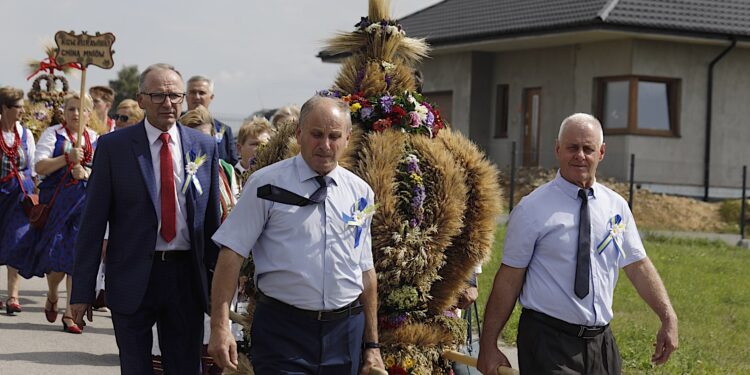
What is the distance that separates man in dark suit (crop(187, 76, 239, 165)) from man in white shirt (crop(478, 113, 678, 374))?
171 inches

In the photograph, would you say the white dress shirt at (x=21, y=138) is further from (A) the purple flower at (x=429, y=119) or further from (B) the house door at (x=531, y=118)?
(B) the house door at (x=531, y=118)

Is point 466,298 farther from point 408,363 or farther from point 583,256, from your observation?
point 583,256

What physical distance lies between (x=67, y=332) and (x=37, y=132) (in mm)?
4233

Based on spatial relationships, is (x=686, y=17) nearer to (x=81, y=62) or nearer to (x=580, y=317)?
(x=81, y=62)

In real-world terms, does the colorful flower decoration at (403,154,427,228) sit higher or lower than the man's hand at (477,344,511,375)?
higher

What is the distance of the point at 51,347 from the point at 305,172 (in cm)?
527

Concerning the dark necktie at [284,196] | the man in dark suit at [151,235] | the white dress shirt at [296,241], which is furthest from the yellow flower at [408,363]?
the dark necktie at [284,196]

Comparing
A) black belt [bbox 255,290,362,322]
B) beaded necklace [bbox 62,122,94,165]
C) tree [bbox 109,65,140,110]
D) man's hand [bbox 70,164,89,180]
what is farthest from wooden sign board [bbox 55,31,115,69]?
tree [bbox 109,65,140,110]

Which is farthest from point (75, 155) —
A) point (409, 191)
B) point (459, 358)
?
point (459, 358)

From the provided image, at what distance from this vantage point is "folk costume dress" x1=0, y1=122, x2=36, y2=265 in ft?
37.2

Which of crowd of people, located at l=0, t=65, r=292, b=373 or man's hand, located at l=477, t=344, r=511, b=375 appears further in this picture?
crowd of people, located at l=0, t=65, r=292, b=373

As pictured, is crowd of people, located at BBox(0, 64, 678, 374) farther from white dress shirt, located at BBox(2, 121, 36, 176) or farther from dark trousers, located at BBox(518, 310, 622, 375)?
white dress shirt, located at BBox(2, 121, 36, 176)

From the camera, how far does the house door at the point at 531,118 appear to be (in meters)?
29.8

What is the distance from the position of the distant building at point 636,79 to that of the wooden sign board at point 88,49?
16448mm
